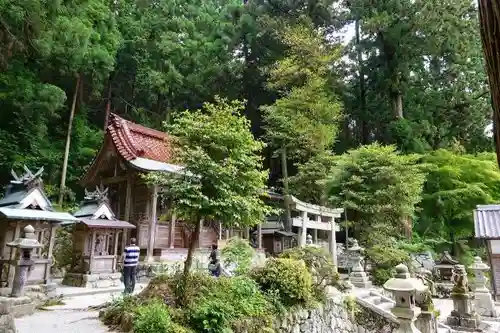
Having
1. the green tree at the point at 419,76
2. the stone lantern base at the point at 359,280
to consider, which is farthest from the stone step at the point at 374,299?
the green tree at the point at 419,76

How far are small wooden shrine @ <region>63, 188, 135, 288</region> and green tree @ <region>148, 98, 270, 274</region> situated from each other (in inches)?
218

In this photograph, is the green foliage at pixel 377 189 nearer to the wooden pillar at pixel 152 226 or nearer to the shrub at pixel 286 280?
the shrub at pixel 286 280

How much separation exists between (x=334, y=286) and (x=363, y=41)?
61.0ft

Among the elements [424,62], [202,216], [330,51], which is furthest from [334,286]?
[424,62]

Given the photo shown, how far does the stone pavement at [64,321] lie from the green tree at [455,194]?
16.1m

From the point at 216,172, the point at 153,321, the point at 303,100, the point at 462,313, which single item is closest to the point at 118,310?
the point at 153,321

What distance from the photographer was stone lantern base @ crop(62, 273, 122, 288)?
11.5m

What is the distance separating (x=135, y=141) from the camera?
1606cm

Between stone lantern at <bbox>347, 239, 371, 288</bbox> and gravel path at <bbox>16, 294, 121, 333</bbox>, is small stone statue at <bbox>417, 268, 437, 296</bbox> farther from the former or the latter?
gravel path at <bbox>16, 294, 121, 333</bbox>

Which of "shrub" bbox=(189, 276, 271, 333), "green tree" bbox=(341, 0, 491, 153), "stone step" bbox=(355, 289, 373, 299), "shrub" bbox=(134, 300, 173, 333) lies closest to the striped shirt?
"shrub" bbox=(189, 276, 271, 333)

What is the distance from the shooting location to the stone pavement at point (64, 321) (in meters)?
6.34

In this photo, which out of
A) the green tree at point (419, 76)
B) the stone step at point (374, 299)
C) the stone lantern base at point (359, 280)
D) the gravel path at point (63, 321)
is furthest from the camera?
the green tree at point (419, 76)

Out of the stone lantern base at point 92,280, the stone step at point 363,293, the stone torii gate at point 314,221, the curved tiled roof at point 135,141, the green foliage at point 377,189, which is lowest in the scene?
the stone step at point 363,293

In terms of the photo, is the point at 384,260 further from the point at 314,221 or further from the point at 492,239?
the point at 492,239
